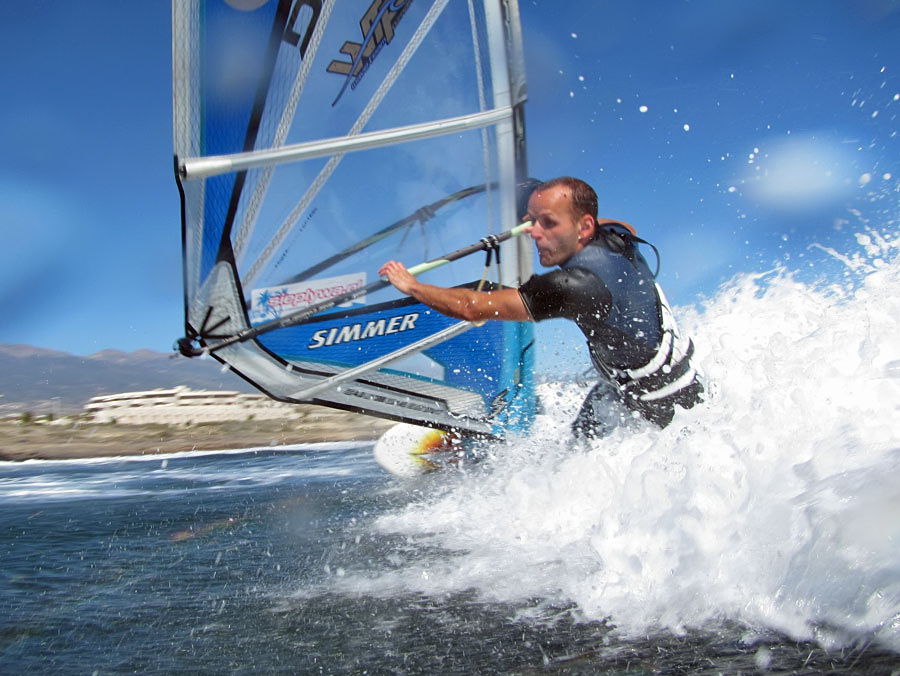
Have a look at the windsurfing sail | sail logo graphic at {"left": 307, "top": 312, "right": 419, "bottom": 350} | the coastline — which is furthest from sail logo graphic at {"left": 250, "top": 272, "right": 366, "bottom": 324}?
A: the coastline

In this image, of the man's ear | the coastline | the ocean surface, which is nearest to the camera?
the ocean surface

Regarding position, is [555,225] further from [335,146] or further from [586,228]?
[335,146]

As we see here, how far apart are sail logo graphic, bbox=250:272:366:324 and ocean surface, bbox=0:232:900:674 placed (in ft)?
4.60

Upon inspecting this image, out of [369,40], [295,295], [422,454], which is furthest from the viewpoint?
[422,454]

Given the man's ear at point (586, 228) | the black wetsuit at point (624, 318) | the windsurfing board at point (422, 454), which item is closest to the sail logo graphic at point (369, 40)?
the man's ear at point (586, 228)

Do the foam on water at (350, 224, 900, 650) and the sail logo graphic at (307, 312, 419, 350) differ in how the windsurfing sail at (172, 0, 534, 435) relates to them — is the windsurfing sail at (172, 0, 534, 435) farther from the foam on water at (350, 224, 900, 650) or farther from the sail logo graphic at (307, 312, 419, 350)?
the foam on water at (350, 224, 900, 650)

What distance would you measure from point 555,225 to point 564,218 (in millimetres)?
55

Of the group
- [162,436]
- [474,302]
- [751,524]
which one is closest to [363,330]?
[474,302]

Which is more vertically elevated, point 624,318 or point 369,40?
point 369,40

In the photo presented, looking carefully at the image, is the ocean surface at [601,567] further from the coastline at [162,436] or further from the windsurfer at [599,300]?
the coastline at [162,436]

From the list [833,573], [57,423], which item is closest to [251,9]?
[833,573]

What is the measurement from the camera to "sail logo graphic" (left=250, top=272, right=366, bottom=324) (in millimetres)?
4121

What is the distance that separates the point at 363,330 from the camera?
4434 mm

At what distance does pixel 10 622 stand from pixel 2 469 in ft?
23.8
